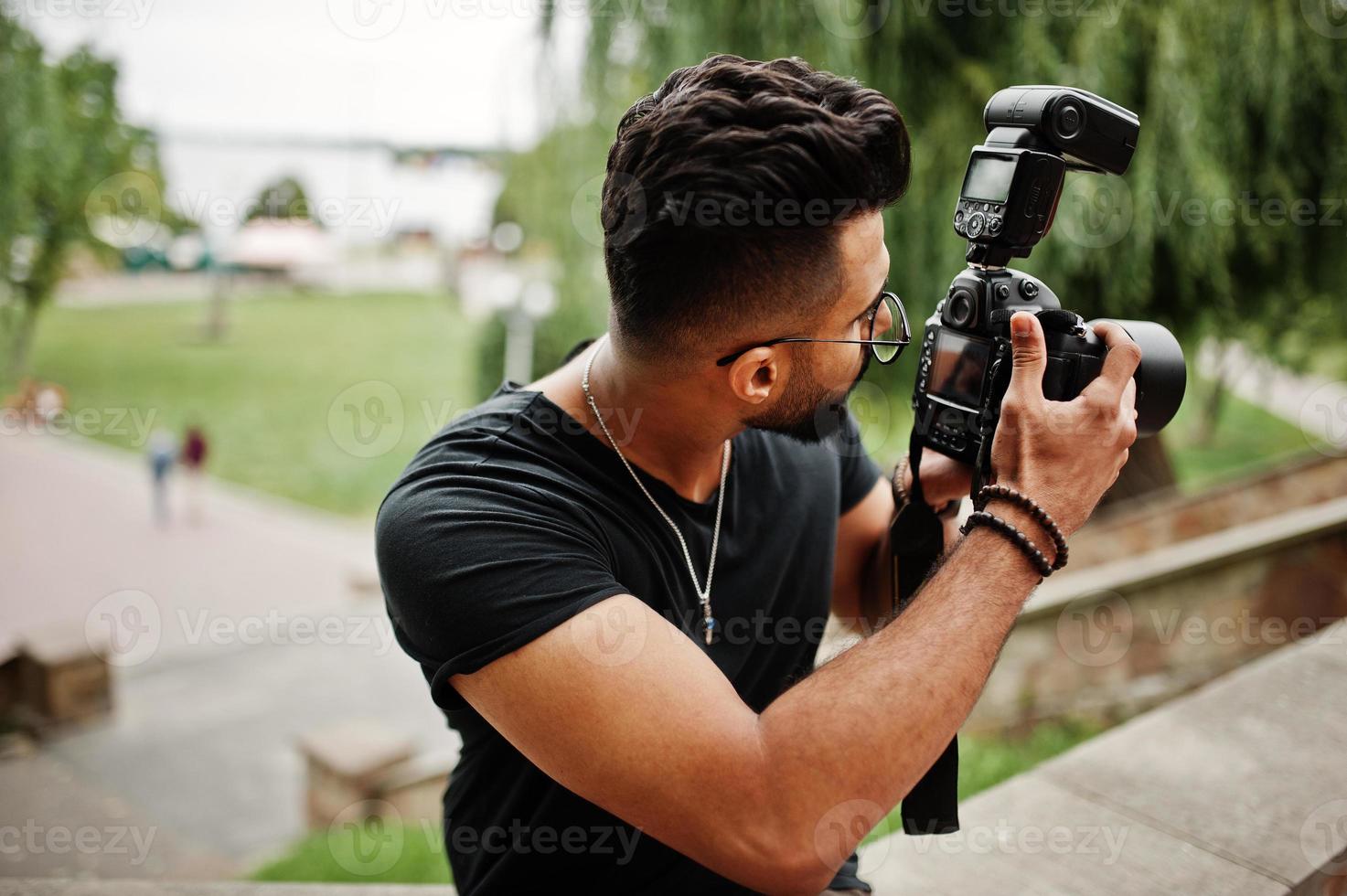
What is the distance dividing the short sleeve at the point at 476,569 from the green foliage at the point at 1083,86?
10.1 feet

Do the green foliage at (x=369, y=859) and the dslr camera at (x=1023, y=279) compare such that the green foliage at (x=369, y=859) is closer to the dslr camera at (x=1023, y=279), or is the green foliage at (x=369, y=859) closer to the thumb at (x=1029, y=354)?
the dslr camera at (x=1023, y=279)

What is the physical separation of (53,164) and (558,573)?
627 cm

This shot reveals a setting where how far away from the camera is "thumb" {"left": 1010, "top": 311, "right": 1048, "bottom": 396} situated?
1417mm

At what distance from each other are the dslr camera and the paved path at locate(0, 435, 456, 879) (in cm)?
470

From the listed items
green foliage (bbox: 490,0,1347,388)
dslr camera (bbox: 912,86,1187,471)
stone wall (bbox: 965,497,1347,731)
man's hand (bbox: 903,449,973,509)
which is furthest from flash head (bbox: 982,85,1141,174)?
stone wall (bbox: 965,497,1347,731)

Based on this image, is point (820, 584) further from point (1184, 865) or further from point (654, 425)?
point (1184, 865)

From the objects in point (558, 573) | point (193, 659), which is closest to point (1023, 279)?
point (558, 573)

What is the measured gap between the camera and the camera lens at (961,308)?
1.57 m

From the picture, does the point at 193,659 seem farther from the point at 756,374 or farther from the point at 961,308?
the point at 961,308

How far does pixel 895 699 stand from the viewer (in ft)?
4.24

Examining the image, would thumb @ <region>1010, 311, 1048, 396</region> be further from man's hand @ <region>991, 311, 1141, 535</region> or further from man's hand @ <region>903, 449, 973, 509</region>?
man's hand @ <region>903, 449, 973, 509</region>

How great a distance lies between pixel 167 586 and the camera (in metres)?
10.7

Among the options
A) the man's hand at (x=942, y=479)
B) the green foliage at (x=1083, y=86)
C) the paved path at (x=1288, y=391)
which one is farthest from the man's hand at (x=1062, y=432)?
the paved path at (x=1288, y=391)

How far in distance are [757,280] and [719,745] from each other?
679 mm
